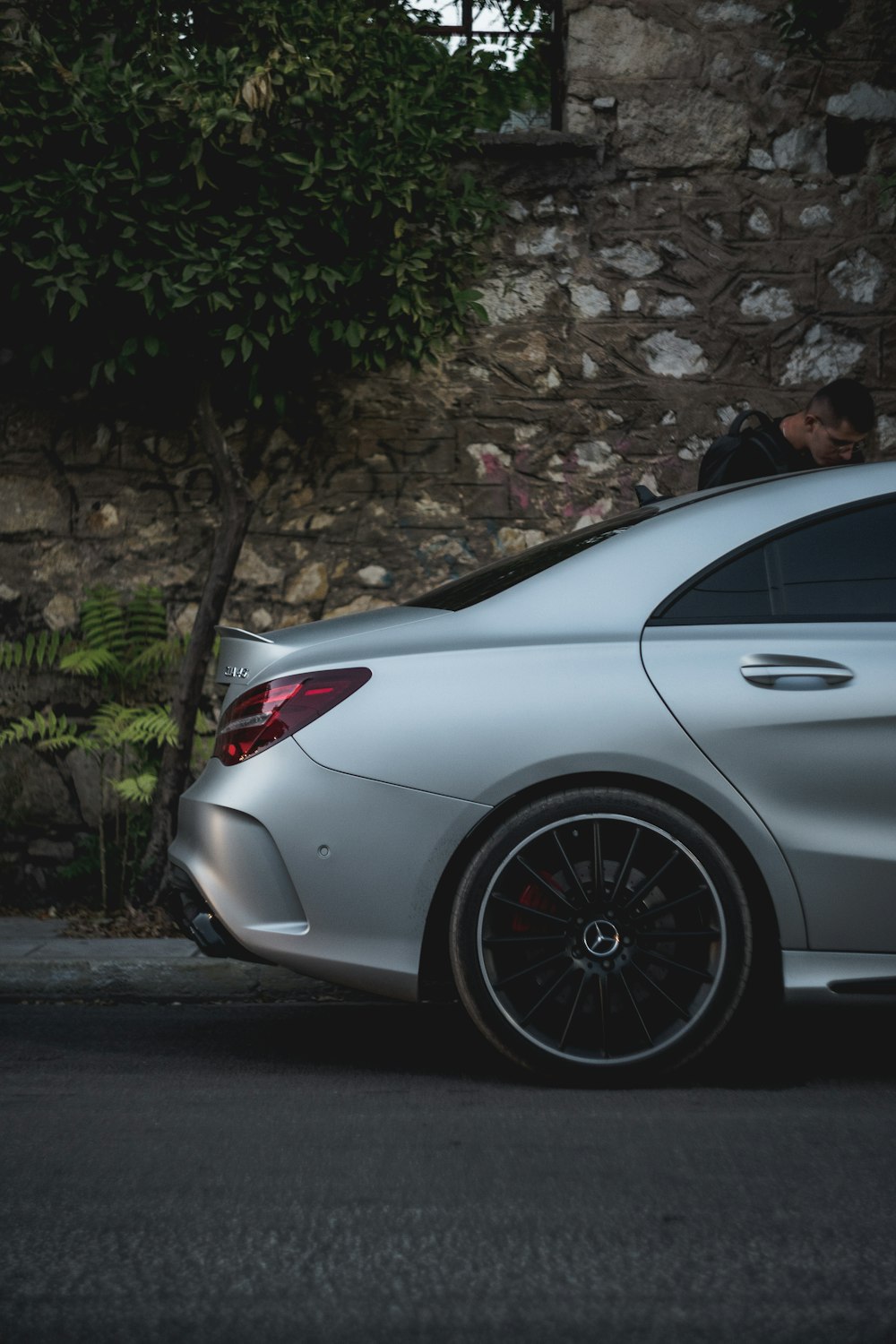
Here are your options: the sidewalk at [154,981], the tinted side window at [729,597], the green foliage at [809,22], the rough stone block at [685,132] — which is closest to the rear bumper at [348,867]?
the tinted side window at [729,597]

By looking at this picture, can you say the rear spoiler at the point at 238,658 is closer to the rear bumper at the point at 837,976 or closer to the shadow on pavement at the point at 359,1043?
the shadow on pavement at the point at 359,1043

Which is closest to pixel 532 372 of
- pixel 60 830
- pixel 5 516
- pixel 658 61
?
pixel 658 61

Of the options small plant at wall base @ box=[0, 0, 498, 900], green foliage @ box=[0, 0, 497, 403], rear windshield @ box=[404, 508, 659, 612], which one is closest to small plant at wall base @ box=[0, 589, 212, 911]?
small plant at wall base @ box=[0, 0, 498, 900]

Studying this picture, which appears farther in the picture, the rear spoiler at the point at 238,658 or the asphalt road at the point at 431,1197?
the rear spoiler at the point at 238,658

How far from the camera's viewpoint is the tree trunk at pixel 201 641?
6508 mm

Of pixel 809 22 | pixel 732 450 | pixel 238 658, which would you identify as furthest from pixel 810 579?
pixel 809 22

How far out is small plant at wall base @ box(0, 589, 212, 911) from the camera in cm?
675

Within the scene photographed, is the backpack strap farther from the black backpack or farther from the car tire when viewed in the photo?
the car tire

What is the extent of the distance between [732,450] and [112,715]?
3.08 m

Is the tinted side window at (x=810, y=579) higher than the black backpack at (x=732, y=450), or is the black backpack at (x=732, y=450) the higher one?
the black backpack at (x=732, y=450)

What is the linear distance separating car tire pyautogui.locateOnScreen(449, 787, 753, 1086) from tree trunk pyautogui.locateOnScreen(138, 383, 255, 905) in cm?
293

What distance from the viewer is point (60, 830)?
284 inches

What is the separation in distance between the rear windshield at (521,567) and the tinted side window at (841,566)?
44 cm

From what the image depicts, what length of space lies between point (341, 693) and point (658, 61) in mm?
A: 5199
